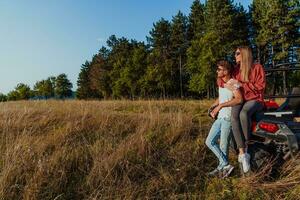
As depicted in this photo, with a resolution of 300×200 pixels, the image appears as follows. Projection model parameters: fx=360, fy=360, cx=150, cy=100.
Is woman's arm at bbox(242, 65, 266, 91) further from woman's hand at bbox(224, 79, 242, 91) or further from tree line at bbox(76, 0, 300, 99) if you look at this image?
tree line at bbox(76, 0, 300, 99)

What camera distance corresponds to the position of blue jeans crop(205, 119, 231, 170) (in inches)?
205

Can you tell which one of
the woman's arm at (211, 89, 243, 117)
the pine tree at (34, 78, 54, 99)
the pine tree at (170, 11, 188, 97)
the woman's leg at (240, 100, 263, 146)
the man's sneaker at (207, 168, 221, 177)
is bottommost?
the man's sneaker at (207, 168, 221, 177)

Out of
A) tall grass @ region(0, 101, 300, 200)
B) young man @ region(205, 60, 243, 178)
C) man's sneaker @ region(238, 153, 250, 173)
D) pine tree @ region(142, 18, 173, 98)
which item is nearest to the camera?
tall grass @ region(0, 101, 300, 200)

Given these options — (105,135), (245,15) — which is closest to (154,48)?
(245,15)

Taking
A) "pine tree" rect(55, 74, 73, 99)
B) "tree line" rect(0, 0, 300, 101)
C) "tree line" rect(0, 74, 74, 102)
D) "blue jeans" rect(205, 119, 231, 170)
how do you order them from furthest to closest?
"pine tree" rect(55, 74, 73, 99) < "tree line" rect(0, 74, 74, 102) < "tree line" rect(0, 0, 300, 101) < "blue jeans" rect(205, 119, 231, 170)

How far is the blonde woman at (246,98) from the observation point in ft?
16.0

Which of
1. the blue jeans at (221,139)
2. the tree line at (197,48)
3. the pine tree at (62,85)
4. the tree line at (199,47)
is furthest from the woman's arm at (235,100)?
the pine tree at (62,85)

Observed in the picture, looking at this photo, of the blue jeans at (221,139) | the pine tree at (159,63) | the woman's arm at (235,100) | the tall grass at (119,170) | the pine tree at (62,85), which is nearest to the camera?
the tall grass at (119,170)

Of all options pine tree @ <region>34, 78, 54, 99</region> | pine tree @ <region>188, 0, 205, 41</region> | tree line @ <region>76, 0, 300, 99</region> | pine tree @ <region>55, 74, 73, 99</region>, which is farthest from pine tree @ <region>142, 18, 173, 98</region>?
pine tree @ <region>55, 74, 73, 99</region>

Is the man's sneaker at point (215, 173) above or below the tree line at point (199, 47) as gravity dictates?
below

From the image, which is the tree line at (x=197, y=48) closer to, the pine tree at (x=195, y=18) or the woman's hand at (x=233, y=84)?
the pine tree at (x=195, y=18)

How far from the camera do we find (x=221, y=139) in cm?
528

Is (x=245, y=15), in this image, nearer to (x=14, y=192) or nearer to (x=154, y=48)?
(x=154, y=48)

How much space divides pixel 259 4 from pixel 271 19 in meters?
5.36
